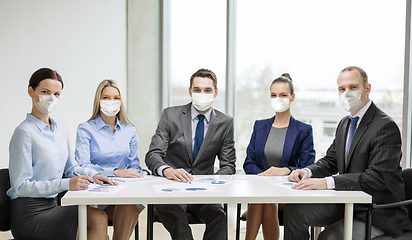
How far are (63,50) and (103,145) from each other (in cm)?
228

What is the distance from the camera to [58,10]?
15.6 feet

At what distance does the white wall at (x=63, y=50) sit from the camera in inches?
169

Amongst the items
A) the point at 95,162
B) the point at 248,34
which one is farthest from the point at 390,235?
the point at 248,34

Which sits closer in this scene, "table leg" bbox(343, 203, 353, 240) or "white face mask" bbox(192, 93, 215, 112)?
"table leg" bbox(343, 203, 353, 240)

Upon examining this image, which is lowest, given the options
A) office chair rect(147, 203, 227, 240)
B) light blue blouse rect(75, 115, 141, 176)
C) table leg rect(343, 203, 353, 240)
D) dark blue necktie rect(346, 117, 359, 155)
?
office chair rect(147, 203, 227, 240)

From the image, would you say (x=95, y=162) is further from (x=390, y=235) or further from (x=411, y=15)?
(x=411, y=15)

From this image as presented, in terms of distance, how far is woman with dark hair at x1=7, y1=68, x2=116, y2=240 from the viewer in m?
2.19

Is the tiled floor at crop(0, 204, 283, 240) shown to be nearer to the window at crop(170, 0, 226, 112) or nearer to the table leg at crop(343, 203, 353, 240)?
the window at crop(170, 0, 226, 112)

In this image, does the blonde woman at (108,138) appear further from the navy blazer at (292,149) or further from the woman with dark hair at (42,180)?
the navy blazer at (292,149)

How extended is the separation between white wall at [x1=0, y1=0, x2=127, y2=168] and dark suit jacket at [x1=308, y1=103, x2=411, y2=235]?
11.6ft

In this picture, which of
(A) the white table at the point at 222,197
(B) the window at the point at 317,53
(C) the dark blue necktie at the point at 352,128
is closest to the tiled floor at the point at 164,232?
(B) the window at the point at 317,53

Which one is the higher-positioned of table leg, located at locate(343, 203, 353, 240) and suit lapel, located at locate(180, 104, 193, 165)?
suit lapel, located at locate(180, 104, 193, 165)

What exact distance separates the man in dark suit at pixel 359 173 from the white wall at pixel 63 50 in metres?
3.23

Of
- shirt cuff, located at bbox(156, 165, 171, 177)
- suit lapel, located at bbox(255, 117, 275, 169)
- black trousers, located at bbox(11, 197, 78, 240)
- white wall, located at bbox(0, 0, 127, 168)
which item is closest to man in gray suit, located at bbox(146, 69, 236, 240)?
shirt cuff, located at bbox(156, 165, 171, 177)
